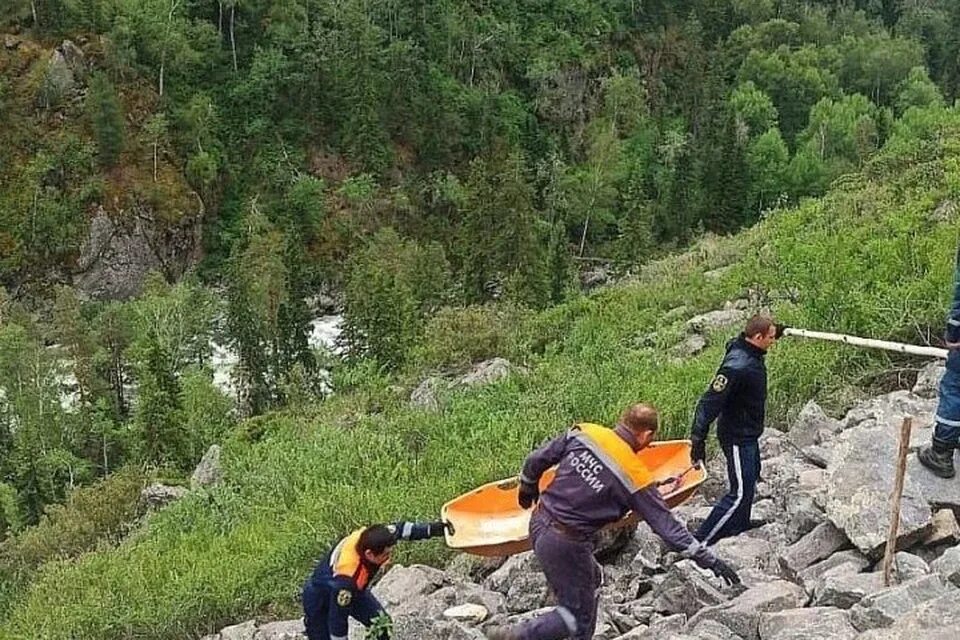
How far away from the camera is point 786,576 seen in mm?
6934

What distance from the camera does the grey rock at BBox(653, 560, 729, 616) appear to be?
6.65 metres

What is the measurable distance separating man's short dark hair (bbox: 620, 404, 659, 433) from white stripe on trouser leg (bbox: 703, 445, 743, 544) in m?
2.01

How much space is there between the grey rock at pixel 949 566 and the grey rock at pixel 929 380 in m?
3.92

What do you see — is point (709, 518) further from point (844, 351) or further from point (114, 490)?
point (114, 490)

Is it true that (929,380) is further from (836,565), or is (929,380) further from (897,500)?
(897,500)

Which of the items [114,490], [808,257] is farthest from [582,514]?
[114,490]

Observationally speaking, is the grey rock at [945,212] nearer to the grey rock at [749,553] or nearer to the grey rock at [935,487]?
the grey rock at [935,487]

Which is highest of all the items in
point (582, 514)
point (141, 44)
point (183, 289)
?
point (582, 514)

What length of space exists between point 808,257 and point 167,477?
53.7 feet

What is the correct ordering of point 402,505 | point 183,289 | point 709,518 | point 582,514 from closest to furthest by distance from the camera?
point 582,514 → point 709,518 → point 402,505 → point 183,289

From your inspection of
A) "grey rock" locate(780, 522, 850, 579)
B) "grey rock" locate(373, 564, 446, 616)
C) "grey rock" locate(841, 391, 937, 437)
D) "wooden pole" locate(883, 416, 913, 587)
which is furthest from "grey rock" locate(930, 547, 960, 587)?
"grey rock" locate(373, 564, 446, 616)

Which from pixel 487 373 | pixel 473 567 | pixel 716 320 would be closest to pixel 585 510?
pixel 473 567

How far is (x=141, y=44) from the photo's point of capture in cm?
6231

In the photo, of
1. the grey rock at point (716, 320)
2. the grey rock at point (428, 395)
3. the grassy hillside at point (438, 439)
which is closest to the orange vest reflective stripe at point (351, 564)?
the grassy hillside at point (438, 439)
